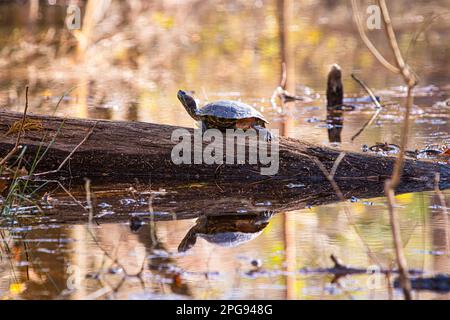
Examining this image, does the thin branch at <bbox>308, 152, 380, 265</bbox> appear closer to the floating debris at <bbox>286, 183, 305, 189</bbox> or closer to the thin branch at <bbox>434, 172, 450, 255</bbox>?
the floating debris at <bbox>286, 183, 305, 189</bbox>

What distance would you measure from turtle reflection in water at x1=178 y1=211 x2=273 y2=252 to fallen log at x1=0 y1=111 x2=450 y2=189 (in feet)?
2.78

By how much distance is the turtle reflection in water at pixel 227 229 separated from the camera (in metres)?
5.11

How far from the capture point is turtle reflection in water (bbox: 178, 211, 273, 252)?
5.11 metres

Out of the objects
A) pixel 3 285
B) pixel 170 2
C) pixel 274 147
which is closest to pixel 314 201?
pixel 274 147

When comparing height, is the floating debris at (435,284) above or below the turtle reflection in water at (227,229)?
below

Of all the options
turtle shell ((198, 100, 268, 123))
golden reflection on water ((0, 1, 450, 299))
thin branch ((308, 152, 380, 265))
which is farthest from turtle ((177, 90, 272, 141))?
golden reflection on water ((0, 1, 450, 299))

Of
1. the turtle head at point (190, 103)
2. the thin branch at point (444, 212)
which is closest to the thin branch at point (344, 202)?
the thin branch at point (444, 212)

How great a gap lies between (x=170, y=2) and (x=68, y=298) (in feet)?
65.9

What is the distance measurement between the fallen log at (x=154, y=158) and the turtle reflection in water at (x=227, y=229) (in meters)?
0.85

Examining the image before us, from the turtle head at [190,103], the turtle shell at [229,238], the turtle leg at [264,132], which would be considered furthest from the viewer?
the turtle head at [190,103]

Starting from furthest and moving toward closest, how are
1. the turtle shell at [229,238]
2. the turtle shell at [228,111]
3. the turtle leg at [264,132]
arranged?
1. the turtle shell at [228,111]
2. the turtle leg at [264,132]
3. the turtle shell at [229,238]

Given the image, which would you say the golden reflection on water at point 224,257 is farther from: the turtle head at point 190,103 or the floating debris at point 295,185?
the turtle head at point 190,103
